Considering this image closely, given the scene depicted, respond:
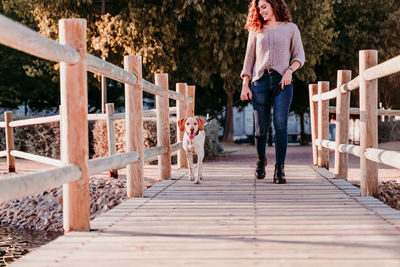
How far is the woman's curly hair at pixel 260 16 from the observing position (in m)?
6.21

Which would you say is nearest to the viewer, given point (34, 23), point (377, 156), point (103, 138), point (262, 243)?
point (262, 243)

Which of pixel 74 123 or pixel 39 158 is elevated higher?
pixel 74 123

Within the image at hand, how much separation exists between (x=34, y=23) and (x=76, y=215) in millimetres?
19548

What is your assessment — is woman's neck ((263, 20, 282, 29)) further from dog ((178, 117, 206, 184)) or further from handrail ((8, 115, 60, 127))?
handrail ((8, 115, 60, 127))

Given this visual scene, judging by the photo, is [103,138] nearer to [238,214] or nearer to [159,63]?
[159,63]

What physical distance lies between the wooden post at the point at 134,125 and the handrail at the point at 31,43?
1.68 meters

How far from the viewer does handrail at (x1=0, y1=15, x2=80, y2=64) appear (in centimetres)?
272

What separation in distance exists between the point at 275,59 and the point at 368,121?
143cm

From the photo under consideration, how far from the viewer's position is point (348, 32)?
77.7 feet

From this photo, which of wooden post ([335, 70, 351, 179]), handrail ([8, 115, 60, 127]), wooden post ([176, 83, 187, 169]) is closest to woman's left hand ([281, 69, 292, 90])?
wooden post ([335, 70, 351, 179])

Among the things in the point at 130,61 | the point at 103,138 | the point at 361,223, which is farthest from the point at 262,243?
the point at 103,138

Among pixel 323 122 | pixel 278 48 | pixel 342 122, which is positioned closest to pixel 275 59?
pixel 278 48

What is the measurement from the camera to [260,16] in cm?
634

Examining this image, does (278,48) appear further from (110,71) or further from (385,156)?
(110,71)
